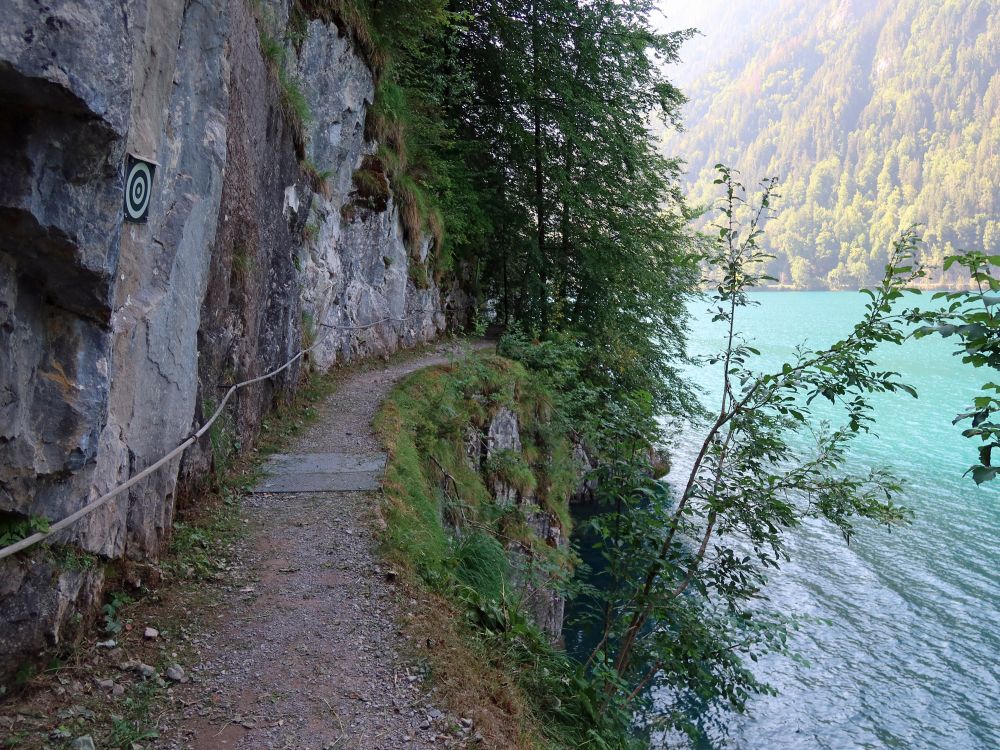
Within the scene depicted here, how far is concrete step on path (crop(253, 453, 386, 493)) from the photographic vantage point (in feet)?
19.5

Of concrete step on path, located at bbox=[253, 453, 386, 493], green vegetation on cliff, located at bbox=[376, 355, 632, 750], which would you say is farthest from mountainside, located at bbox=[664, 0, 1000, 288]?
concrete step on path, located at bbox=[253, 453, 386, 493]

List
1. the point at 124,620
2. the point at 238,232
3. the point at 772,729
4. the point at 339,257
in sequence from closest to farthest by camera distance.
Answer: the point at 124,620
the point at 238,232
the point at 772,729
the point at 339,257

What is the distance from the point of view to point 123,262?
3.85 m

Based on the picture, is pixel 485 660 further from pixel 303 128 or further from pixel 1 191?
pixel 303 128

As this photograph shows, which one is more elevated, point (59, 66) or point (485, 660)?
point (59, 66)

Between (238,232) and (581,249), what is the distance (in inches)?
449

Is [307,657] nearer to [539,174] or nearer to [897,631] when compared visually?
[897,631]

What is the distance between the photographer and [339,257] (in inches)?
409

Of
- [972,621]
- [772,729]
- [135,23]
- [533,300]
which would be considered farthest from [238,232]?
[972,621]

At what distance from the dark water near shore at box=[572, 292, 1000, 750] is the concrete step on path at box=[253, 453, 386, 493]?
4.12 m

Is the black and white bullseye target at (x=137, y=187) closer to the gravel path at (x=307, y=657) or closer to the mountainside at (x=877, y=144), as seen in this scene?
the gravel path at (x=307, y=657)

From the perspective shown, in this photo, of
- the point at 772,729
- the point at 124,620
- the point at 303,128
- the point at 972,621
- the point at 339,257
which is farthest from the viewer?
the point at 972,621

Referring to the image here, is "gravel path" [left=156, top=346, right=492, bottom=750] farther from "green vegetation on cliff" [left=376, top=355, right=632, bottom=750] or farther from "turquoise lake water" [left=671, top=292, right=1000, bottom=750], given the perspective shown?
"turquoise lake water" [left=671, top=292, right=1000, bottom=750]

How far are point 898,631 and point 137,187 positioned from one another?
42.9 feet
